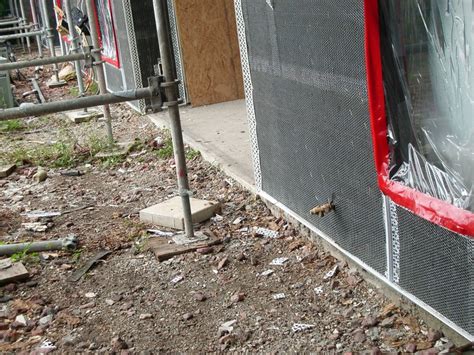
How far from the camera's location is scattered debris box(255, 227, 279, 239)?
483 centimetres

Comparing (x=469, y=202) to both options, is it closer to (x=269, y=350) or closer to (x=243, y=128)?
(x=269, y=350)

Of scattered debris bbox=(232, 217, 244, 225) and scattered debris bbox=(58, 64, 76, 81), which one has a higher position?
scattered debris bbox=(58, 64, 76, 81)

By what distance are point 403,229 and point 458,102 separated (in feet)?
2.68

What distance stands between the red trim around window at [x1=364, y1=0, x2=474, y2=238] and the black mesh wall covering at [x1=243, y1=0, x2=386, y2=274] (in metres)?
0.22

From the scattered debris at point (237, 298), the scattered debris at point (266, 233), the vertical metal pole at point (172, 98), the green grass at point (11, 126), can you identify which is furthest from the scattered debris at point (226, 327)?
the green grass at point (11, 126)

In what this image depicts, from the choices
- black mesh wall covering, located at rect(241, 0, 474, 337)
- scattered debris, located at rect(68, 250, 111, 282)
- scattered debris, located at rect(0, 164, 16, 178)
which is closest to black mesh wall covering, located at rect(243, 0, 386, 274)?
black mesh wall covering, located at rect(241, 0, 474, 337)

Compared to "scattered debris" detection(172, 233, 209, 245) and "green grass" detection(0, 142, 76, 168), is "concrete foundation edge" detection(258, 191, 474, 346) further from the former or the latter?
"green grass" detection(0, 142, 76, 168)

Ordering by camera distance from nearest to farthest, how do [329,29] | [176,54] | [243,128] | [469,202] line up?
[469,202] < [329,29] < [243,128] < [176,54]

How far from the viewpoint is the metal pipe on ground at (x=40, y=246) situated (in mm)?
4859

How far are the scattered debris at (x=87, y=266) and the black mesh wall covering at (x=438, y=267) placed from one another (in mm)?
2087

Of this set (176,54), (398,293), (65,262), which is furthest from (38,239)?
(176,54)

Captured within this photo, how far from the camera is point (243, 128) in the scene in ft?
25.7

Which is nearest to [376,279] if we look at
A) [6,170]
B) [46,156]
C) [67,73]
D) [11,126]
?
[6,170]

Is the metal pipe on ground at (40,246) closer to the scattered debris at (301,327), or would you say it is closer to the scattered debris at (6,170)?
the scattered debris at (301,327)
